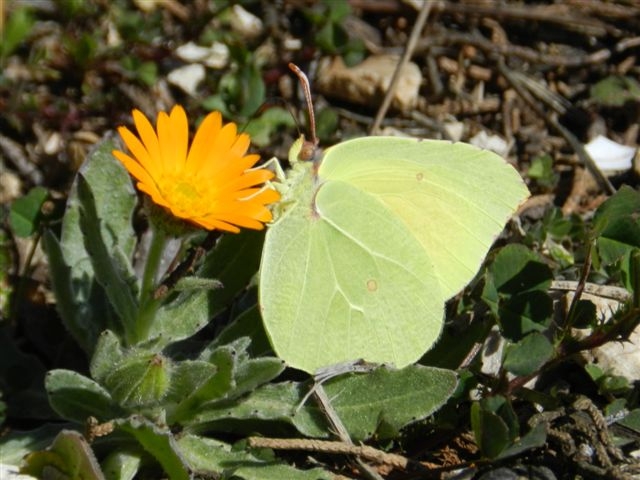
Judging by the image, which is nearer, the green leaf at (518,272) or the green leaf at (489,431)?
the green leaf at (489,431)

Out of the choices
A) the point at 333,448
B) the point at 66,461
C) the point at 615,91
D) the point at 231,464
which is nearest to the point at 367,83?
the point at 615,91

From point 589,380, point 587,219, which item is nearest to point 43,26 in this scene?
point 587,219

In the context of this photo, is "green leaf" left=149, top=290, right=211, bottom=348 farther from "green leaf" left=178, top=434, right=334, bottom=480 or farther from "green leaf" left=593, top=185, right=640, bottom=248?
"green leaf" left=593, top=185, right=640, bottom=248

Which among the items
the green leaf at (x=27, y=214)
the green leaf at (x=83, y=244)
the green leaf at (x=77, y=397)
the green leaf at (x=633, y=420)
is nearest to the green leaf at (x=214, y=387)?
the green leaf at (x=77, y=397)

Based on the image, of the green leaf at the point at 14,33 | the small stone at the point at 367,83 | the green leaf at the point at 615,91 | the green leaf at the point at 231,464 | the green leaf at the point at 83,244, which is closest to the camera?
the green leaf at the point at 231,464

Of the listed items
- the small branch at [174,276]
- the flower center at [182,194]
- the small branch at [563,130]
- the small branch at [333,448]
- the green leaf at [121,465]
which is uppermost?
the flower center at [182,194]

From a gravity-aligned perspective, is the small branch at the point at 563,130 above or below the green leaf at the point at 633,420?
above

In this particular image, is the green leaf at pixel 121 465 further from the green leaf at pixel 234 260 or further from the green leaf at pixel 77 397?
the green leaf at pixel 234 260
